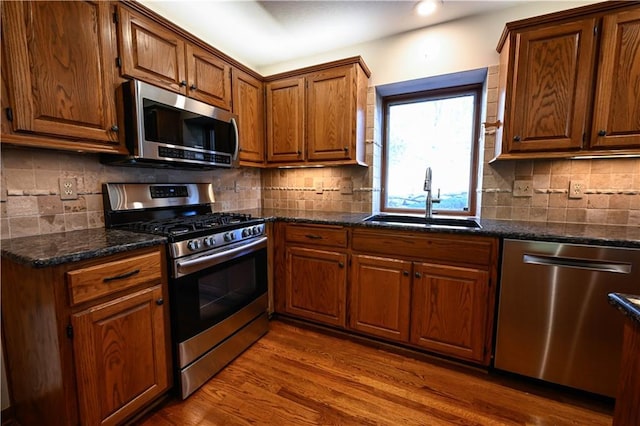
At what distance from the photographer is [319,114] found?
2412 mm

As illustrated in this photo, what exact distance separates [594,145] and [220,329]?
2.59m

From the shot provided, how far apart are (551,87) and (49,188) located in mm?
3031

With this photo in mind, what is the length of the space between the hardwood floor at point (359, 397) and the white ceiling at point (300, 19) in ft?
8.24

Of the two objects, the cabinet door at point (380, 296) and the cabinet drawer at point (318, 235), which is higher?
the cabinet drawer at point (318, 235)

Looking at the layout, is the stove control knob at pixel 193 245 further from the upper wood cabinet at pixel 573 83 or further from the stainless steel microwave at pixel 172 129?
the upper wood cabinet at pixel 573 83

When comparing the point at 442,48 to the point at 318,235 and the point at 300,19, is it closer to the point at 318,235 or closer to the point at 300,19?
the point at 300,19

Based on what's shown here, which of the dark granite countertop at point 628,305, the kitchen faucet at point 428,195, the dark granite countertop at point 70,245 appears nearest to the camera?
the dark granite countertop at point 628,305

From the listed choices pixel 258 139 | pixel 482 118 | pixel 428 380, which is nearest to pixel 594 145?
pixel 482 118

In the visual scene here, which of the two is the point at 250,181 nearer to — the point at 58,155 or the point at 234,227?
the point at 234,227

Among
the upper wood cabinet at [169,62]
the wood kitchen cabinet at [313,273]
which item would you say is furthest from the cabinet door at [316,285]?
the upper wood cabinet at [169,62]

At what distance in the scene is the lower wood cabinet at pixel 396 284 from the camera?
67.7 inches

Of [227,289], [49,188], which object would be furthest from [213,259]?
[49,188]

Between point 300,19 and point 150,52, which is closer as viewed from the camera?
point 150,52

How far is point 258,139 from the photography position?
2.61 m
